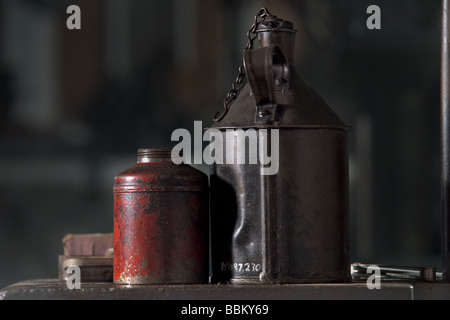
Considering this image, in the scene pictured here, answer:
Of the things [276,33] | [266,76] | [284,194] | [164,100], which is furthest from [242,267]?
[164,100]

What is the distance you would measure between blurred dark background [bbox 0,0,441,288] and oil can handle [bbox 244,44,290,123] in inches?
92.2

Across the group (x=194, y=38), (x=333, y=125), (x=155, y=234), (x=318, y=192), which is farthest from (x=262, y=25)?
(x=194, y=38)

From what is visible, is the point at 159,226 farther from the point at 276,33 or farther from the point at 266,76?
the point at 276,33

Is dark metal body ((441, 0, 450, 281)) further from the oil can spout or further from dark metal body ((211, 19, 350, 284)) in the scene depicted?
the oil can spout

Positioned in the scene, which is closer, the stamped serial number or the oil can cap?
the stamped serial number

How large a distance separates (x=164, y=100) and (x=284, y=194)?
2.59m

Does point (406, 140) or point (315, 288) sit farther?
point (406, 140)

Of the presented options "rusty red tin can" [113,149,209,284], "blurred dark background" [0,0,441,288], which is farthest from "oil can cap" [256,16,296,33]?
"blurred dark background" [0,0,441,288]

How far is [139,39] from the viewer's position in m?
4.27

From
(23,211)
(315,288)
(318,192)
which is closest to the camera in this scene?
(315,288)

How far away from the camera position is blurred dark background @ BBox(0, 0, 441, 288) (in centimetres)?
414

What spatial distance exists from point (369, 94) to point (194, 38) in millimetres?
1039

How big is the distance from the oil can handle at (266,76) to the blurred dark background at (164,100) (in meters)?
2.34

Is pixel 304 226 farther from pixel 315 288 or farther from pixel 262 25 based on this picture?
pixel 262 25
